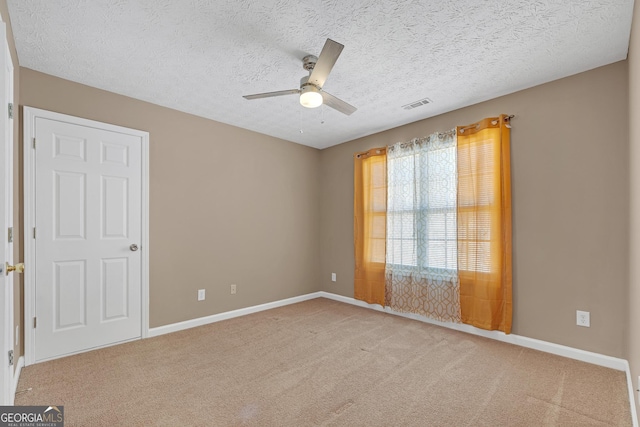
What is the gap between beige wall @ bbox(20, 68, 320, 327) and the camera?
311 cm

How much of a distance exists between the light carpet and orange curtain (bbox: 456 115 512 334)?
33 cm

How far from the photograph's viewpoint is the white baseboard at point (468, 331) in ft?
7.93

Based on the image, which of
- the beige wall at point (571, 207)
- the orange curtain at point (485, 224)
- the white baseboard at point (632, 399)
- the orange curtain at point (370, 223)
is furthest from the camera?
the orange curtain at point (370, 223)

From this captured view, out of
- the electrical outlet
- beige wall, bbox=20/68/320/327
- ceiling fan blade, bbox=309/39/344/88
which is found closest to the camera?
ceiling fan blade, bbox=309/39/344/88

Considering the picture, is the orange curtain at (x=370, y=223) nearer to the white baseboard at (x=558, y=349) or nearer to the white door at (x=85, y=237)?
the white baseboard at (x=558, y=349)

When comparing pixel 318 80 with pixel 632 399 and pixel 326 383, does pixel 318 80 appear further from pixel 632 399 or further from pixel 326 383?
pixel 632 399

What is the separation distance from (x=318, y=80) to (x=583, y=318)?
288cm

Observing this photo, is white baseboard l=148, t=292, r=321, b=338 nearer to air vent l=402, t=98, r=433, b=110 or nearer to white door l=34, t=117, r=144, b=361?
white door l=34, t=117, r=144, b=361

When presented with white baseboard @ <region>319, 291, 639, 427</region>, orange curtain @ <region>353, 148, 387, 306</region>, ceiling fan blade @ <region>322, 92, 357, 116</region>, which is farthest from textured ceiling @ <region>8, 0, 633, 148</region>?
white baseboard @ <region>319, 291, 639, 427</region>

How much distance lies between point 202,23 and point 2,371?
2091 mm

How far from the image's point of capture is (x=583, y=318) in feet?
8.46

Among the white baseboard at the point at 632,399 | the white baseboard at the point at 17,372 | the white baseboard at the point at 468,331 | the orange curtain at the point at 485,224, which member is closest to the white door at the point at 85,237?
the white baseboard at the point at 17,372

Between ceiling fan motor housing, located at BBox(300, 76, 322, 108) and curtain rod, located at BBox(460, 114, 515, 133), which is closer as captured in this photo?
ceiling fan motor housing, located at BBox(300, 76, 322, 108)

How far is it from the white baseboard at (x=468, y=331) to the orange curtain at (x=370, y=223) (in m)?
0.28
